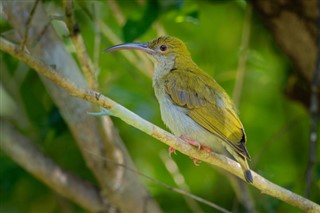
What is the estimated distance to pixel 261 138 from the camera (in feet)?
22.3

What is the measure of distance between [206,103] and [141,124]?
1162 mm

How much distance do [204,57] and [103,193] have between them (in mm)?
1746

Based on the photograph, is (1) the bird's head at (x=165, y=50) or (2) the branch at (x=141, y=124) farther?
(1) the bird's head at (x=165, y=50)

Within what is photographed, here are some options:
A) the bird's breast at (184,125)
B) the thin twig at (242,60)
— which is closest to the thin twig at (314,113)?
the thin twig at (242,60)

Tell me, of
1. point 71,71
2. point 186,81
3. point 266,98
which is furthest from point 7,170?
point 266,98

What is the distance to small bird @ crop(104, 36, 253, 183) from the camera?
472 centimetres

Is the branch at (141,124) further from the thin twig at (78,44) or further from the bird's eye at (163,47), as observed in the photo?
the bird's eye at (163,47)

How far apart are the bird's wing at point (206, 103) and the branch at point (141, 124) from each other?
32 cm

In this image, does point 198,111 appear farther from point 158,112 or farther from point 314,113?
point 158,112

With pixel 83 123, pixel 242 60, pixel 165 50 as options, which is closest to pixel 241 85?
pixel 242 60

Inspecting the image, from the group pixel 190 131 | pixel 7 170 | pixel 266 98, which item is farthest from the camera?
pixel 266 98

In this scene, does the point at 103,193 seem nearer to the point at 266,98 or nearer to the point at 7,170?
the point at 7,170

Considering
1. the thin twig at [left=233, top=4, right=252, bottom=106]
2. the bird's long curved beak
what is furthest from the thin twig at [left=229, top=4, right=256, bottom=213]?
the bird's long curved beak

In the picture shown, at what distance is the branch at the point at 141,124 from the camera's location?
3854 millimetres
